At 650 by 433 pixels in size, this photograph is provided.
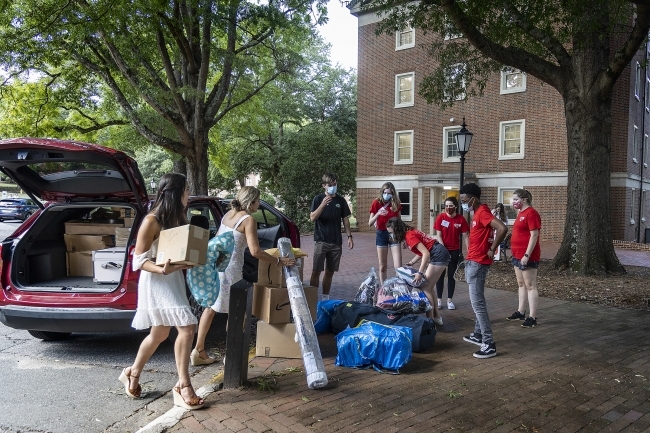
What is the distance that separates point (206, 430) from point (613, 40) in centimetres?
2244

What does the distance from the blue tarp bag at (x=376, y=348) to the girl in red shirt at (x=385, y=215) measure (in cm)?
226

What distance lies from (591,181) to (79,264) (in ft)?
33.4

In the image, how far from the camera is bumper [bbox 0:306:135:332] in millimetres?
4891

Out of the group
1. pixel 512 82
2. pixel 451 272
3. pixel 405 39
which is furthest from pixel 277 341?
pixel 405 39

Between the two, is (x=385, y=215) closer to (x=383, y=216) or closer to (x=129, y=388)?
(x=383, y=216)

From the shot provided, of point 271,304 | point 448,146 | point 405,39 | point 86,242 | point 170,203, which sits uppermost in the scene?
point 405,39

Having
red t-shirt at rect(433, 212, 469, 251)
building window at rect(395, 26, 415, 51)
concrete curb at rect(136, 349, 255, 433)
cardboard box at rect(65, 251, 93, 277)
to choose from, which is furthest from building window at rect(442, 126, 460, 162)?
concrete curb at rect(136, 349, 255, 433)

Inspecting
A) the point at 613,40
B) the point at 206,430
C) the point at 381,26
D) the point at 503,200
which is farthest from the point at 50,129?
the point at 613,40

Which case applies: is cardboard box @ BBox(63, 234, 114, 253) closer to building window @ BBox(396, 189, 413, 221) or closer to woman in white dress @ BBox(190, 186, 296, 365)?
woman in white dress @ BBox(190, 186, 296, 365)

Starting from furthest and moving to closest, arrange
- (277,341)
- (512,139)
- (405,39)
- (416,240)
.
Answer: (405,39) < (512,139) < (416,240) < (277,341)

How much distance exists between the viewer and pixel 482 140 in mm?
23188

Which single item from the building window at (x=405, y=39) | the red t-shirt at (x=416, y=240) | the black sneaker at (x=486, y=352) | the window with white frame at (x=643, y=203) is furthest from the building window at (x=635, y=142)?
the black sneaker at (x=486, y=352)

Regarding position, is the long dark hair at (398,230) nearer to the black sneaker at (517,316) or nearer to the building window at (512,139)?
the black sneaker at (517,316)

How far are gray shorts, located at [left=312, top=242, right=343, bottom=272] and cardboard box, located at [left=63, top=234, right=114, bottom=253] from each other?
2.59m
